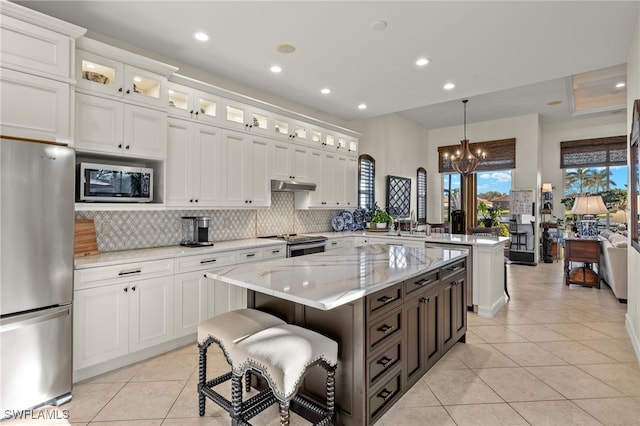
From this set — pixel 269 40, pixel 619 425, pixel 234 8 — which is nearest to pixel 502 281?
pixel 619 425

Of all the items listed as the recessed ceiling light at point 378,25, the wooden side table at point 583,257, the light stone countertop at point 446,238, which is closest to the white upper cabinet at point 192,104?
the recessed ceiling light at point 378,25

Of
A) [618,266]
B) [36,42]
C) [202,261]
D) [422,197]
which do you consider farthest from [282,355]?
[422,197]

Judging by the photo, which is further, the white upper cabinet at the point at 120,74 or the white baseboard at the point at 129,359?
the white upper cabinet at the point at 120,74

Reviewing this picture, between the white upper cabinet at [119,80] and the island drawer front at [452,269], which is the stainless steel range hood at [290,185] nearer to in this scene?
the white upper cabinet at [119,80]

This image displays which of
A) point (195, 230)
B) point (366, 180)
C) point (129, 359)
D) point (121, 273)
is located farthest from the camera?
point (366, 180)

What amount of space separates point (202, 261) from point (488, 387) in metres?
2.71

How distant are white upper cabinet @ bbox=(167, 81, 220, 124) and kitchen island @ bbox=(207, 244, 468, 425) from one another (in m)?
2.03

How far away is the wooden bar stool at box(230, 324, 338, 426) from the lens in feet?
5.33

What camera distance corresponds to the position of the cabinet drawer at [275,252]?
3985 mm

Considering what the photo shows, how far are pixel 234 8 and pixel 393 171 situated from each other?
5.28m

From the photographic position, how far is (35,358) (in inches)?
87.7

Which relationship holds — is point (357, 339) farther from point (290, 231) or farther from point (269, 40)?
point (290, 231)

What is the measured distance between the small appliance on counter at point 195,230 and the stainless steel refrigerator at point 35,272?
53.7 inches

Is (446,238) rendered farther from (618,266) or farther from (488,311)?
(618,266)
